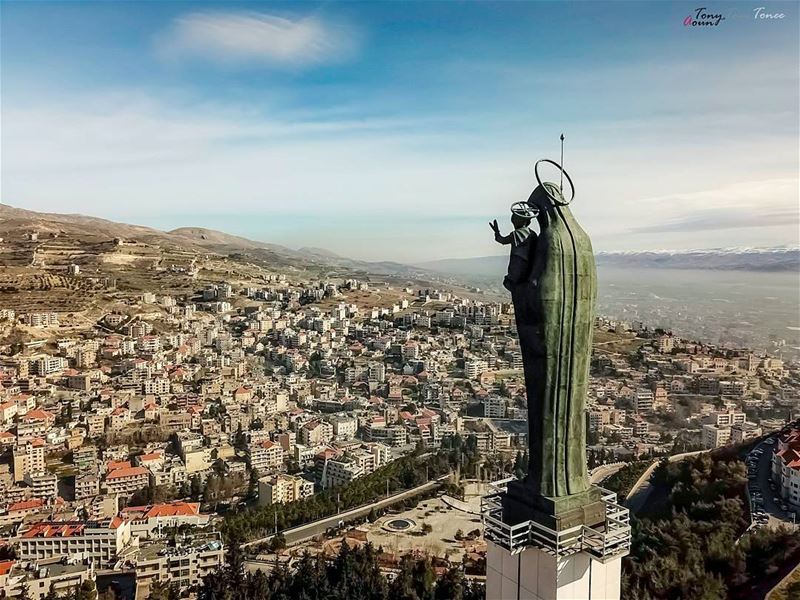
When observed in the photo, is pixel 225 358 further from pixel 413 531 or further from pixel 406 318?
pixel 413 531

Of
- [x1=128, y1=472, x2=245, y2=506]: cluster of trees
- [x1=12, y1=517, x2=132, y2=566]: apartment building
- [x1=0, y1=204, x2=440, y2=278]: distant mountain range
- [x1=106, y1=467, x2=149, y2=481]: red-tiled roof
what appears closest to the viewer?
[x1=12, y1=517, x2=132, y2=566]: apartment building

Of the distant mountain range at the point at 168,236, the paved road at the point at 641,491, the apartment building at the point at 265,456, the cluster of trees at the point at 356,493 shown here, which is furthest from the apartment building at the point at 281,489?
the distant mountain range at the point at 168,236

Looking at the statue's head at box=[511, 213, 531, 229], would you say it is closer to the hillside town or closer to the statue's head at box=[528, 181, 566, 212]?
the statue's head at box=[528, 181, 566, 212]

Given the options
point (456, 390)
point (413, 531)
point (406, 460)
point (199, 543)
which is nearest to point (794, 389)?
point (456, 390)

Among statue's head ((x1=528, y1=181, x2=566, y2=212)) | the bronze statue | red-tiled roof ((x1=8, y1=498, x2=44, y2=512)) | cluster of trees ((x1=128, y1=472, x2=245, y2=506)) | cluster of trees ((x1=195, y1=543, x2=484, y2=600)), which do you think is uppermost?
statue's head ((x1=528, y1=181, x2=566, y2=212))

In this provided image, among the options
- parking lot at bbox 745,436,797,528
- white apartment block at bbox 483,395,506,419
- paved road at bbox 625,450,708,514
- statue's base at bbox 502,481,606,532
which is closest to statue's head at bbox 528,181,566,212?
statue's base at bbox 502,481,606,532

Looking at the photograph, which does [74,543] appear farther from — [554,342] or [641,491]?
[554,342]

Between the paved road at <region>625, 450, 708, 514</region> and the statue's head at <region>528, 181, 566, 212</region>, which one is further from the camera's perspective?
the paved road at <region>625, 450, 708, 514</region>

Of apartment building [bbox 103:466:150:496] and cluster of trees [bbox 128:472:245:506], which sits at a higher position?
apartment building [bbox 103:466:150:496]
